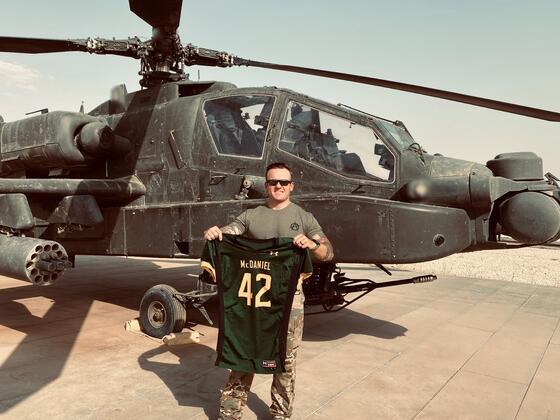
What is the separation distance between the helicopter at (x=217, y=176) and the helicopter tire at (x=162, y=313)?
1.1 inches

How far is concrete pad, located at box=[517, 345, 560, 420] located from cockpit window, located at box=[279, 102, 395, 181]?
260 cm

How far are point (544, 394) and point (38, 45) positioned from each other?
23.5 ft

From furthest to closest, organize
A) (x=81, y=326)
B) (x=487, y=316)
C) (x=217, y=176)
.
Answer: (x=487, y=316)
(x=81, y=326)
(x=217, y=176)

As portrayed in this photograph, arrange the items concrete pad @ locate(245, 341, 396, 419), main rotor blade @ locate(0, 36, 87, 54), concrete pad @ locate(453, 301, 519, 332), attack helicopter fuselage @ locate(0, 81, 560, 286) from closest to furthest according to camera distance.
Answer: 1. concrete pad @ locate(245, 341, 396, 419)
2. attack helicopter fuselage @ locate(0, 81, 560, 286)
3. main rotor blade @ locate(0, 36, 87, 54)
4. concrete pad @ locate(453, 301, 519, 332)

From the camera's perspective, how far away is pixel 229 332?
11.3 feet

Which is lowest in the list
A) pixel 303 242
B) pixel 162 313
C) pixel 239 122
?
pixel 162 313

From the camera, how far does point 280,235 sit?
11.3 feet

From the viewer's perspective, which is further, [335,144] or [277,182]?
[335,144]

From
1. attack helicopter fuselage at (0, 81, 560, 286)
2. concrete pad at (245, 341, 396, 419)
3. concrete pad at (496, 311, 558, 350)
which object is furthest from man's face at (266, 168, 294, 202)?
concrete pad at (496, 311, 558, 350)

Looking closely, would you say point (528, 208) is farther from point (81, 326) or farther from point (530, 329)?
point (81, 326)

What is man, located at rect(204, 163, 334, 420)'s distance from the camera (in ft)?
11.0

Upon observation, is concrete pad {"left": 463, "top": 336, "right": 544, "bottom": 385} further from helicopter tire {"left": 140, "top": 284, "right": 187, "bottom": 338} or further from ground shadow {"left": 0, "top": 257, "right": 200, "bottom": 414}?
ground shadow {"left": 0, "top": 257, "right": 200, "bottom": 414}

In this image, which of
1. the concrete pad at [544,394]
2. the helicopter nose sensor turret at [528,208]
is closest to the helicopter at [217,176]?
the helicopter nose sensor turret at [528,208]

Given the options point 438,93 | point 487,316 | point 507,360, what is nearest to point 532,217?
point 438,93
